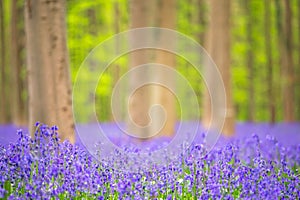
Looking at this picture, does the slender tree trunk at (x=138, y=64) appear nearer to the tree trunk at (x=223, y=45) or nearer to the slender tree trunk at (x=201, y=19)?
→ the tree trunk at (x=223, y=45)

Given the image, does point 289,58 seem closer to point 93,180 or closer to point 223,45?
point 223,45

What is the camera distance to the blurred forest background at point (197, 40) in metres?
18.1

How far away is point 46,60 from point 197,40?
19228 mm

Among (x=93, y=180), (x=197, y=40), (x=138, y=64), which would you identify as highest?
(x=197, y=40)

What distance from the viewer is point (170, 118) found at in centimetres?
1270

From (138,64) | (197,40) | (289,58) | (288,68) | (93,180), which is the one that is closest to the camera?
(93,180)

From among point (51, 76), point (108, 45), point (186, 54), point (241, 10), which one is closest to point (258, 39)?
point (241, 10)

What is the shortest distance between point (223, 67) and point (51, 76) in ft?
23.5

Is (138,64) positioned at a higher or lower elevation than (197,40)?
lower

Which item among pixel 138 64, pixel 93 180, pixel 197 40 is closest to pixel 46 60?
pixel 93 180

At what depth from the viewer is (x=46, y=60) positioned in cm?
655

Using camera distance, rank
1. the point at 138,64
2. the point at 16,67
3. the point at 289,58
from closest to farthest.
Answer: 1. the point at 138,64
2. the point at 16,67
3. the point at 289,58

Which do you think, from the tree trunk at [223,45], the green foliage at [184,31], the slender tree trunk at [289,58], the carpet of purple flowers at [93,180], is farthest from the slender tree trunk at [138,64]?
the slender tree trunk at [289,58]

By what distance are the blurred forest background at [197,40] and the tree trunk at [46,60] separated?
4063 millimetres
